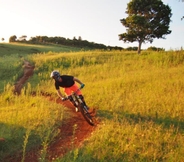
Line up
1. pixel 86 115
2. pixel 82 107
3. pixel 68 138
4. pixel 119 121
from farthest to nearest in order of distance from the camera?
pixel 82 107, pixel 86 115, pixel 119 121, pixel 68 138

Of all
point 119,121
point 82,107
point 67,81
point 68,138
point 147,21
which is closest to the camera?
point 68,138

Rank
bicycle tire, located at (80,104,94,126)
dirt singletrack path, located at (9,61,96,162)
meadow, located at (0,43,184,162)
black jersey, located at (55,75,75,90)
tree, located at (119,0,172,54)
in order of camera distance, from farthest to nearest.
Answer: tree, located at (119,0,172,54), black jersey, located at (55,75,75,90), bicycle tire, located at (80,104,94,126), dirt singletrack path, located at (9,61,96,162), meadow, located at (0,43,184,162)

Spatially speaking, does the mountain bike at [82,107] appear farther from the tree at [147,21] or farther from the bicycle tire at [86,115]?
the tree at [147,21]

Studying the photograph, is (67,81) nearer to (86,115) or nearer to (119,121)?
(86,115)

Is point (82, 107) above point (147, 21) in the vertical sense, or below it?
below

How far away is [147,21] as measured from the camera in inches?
1224

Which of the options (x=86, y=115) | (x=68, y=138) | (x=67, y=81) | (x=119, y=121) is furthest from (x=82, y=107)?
(x=68, y=138)

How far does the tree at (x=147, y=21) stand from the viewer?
101 feet

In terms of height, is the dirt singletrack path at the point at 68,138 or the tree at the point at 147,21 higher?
the tree at the point at 147,21

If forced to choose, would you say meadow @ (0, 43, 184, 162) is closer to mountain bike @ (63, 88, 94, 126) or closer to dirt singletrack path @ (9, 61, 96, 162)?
dirt singletrack path @ (9, 61, 96, 162)

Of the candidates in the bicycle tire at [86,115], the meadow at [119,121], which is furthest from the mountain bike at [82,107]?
the meadow at [119,121]

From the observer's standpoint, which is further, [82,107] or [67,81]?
[67,81]

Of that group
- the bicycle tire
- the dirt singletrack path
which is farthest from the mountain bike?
the dirt singletrack path

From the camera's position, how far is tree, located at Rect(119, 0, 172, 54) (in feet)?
101
